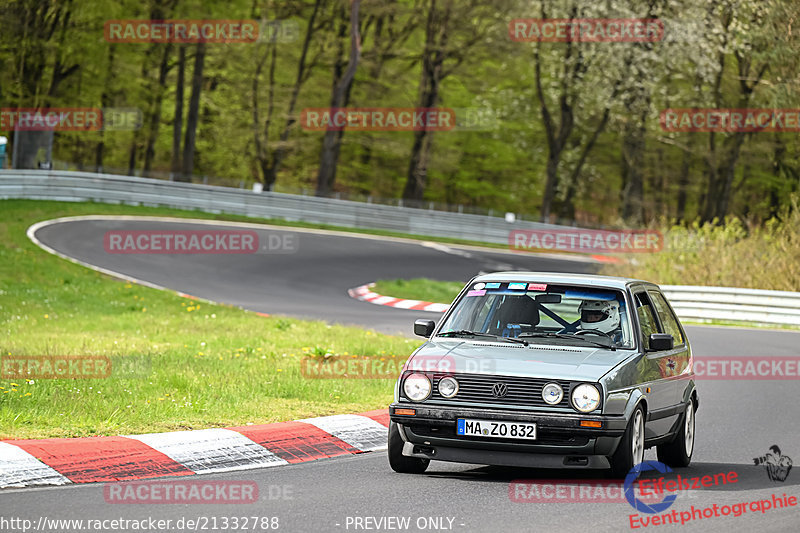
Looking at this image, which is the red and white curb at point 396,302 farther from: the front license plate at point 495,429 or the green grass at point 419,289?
the front license plate at point 495,429

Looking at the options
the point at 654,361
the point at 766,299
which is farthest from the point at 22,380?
the point at 766,299

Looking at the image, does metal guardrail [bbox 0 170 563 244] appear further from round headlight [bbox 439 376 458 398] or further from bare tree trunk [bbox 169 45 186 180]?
round headlight [bbox 439 376 458 398]

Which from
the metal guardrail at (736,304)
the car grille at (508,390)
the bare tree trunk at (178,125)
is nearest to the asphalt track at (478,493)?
the car grille at (508,390)

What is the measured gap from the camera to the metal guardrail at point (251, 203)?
38.3 m

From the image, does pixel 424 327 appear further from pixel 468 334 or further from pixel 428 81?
pixel 428 81

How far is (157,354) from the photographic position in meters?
13.9

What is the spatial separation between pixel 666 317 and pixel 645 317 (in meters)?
0.87

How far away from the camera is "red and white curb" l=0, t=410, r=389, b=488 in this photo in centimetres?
755

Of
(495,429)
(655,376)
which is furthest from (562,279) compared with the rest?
(495,429)

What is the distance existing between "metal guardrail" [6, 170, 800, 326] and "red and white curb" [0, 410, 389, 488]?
1908 centimetres

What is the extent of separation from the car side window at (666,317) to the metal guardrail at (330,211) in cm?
1771

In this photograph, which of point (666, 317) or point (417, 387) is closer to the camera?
point (417, 387)

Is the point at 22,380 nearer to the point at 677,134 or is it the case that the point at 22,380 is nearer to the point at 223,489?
the point at 223,489

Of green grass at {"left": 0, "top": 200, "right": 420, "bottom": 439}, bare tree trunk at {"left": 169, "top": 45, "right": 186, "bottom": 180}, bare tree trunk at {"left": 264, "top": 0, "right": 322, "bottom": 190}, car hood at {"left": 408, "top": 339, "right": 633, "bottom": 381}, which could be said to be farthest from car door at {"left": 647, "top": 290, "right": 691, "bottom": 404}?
bare tree trunk at {"left": 264, "top": 0, "right": 322, "bottom": 190}
